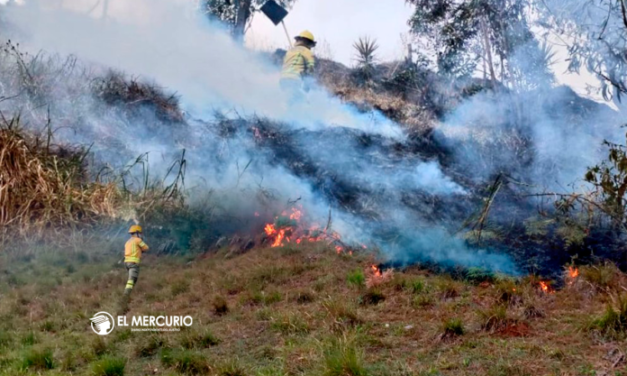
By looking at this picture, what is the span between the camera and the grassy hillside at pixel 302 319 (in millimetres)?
4262

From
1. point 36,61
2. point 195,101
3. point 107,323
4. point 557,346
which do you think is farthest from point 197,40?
point 557,346

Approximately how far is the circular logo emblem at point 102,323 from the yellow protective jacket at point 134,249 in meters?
0.69

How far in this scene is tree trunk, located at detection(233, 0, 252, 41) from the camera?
39.7 feet

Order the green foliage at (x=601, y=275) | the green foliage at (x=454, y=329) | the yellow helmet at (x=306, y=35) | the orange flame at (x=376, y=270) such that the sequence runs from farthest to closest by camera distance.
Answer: the yellow helmet at (x=306, y=35)
the orange flame at (x=376, y=270)
the green foliage at (x=601, y=275)
the green foliage at (x=454, y=329)

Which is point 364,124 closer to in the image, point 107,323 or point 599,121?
point 599,121

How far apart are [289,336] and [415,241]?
281 cm

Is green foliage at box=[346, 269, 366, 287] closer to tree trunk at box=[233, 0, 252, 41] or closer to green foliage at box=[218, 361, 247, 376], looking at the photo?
green foliage at box=[218, 361, 247, 376]

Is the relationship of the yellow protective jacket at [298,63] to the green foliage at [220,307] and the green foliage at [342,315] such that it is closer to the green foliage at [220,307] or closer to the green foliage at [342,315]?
the green foliage at [220,307]

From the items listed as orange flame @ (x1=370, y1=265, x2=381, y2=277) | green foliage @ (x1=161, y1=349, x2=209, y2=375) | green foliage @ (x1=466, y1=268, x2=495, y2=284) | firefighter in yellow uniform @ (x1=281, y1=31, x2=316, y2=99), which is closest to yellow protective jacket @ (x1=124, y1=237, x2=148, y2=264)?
green foliage @ (x1=161, y1=349, x2=209, y2=375)

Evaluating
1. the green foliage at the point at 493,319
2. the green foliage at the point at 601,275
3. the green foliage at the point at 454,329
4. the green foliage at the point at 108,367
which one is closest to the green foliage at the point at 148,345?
the green foliage at the point at 108,367

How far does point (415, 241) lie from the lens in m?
7.15

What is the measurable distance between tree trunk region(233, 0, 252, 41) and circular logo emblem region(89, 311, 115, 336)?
8108 mm

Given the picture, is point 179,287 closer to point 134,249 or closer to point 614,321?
point 134,249

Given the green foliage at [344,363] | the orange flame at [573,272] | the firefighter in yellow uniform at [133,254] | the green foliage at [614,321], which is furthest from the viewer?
the orange flame at [573,272]
